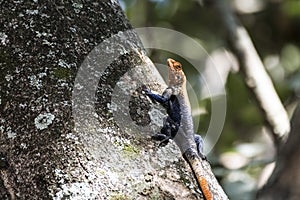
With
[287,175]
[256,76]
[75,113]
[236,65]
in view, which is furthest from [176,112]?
[236,65]

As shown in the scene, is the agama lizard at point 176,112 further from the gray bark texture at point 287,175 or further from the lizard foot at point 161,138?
the gray bark texture at point 287,175

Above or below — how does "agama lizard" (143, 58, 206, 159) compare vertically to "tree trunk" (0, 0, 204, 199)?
above

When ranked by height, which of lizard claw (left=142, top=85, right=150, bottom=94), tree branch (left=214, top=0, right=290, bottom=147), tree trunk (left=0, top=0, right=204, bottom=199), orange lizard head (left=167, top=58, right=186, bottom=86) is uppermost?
tree branch (left=214, top=0, right=290, bottom=147)

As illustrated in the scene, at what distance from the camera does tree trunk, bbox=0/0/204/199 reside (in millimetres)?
1784

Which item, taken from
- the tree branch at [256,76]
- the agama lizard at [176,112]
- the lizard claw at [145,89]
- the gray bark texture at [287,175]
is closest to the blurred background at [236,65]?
the tree branch at [256,76]

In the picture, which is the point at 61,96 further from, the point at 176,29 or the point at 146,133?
the point at 176,29

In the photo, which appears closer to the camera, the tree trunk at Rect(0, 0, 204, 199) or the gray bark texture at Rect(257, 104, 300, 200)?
the tree trunk at Rect(0, 0, 204, 199)

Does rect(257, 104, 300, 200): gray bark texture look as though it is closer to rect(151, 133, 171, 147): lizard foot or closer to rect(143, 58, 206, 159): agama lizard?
rect(143, 58, 206, 159): agama lizard

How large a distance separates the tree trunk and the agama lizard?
5cm

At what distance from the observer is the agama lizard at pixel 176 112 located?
2.06 meters

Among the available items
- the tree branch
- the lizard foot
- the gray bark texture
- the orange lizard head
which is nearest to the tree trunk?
the lizard foot

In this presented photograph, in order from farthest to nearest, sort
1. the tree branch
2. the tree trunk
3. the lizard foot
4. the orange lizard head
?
1. the tree branch
2. the orange lizard head
3. the lizard foot
4. the tree trunk

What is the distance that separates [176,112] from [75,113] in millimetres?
726

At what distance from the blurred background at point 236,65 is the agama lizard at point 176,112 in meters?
0.75
